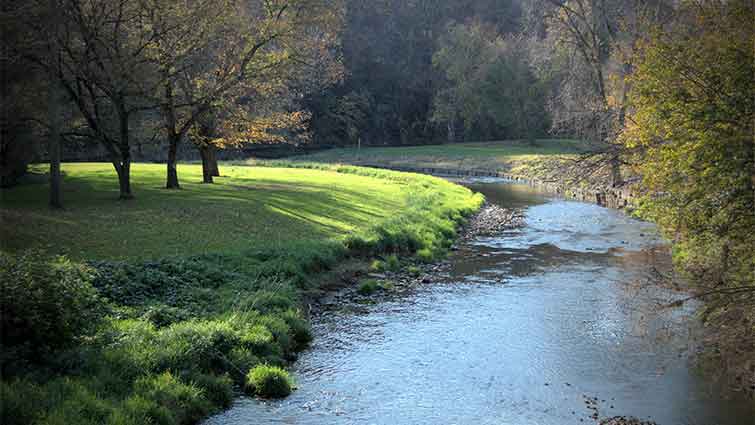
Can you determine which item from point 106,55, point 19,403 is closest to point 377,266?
point 19,403

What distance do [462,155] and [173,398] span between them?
6358 centimetres

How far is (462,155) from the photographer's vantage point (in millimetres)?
71938

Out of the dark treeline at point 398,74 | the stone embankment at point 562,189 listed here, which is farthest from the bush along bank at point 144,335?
the dark treeline at point 398,74

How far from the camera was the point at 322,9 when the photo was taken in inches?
1394

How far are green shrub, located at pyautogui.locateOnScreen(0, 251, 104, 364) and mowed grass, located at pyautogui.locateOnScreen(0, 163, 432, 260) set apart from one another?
13.7 ft

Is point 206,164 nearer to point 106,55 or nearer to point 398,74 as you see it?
point 106,55

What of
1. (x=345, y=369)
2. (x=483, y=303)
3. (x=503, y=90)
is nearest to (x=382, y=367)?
(x=345, y=369)

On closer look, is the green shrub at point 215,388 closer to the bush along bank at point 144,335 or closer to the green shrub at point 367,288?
the bush along bank at point 144,335

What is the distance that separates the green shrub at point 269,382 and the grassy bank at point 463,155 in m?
48.0

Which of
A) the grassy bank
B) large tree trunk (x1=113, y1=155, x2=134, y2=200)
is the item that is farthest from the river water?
the grassy bank

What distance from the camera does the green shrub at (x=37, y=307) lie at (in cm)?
969

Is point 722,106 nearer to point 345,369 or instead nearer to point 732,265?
point 732,265

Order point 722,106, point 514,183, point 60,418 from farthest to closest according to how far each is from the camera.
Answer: point 514,183, point 722,106, point 60,418

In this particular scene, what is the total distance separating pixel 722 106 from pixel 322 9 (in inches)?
1113
